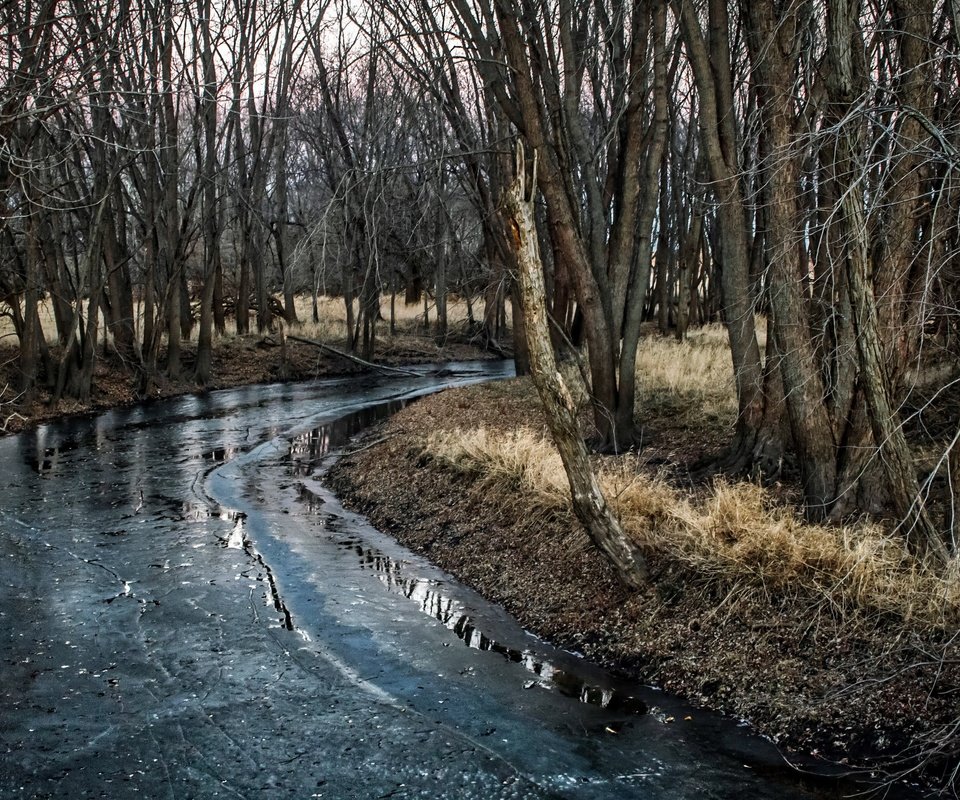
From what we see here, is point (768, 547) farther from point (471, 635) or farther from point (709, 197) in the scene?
point (709, 197)

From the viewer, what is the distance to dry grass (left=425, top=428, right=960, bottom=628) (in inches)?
251

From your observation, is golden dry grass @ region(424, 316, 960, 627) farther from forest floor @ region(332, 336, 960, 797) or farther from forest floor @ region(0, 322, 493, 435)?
forest floor @ region(0, 322, 493, 435)

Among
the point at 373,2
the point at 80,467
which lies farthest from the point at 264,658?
the point at 373,2

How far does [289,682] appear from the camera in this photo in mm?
6703

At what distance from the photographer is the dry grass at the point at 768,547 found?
6379 mm

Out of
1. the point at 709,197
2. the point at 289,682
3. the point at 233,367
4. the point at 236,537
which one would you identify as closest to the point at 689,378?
the point at 236,537

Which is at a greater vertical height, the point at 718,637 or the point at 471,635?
the point at 718,637

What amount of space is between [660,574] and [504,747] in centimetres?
233

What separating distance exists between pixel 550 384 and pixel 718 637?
2232 millimetres

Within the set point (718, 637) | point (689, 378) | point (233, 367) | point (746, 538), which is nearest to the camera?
point (718, 637)

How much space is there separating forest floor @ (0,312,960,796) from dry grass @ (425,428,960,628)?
3 cm

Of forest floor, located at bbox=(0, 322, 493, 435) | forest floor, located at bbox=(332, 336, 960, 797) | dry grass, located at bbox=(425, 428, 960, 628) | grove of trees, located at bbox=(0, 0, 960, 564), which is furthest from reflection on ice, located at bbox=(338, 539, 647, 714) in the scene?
forest floor, located at bbox=(0, 322, 493, 435)

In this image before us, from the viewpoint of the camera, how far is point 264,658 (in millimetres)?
7113

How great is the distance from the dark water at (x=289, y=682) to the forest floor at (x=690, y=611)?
288 mm
